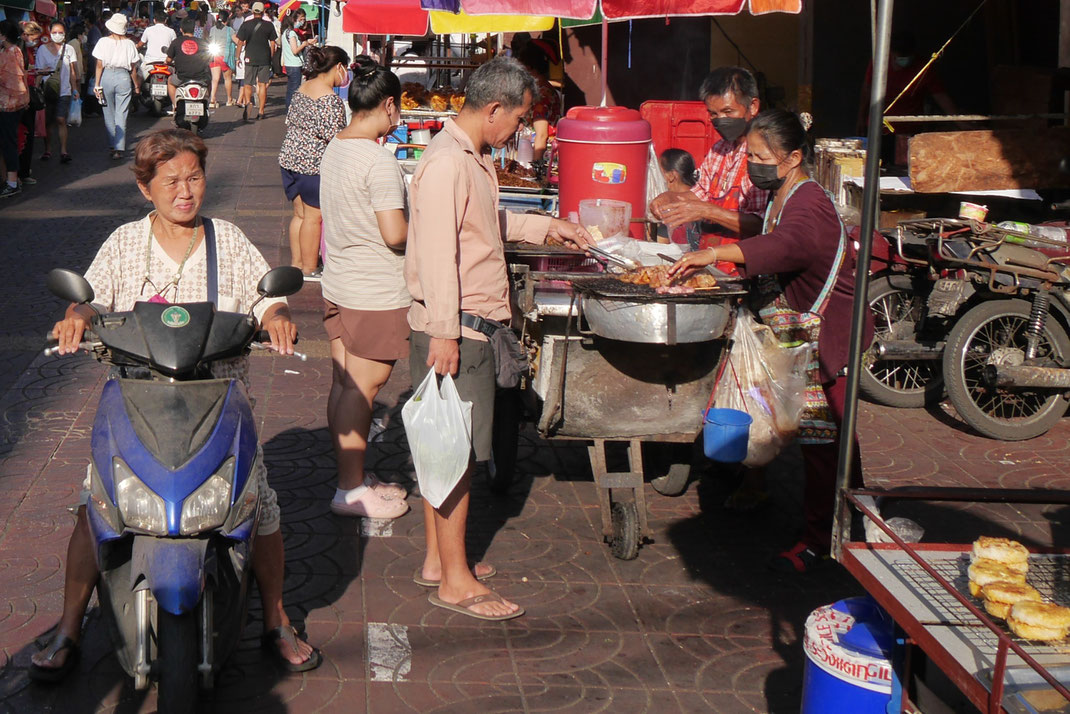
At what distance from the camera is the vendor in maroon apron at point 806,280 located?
15.2ft

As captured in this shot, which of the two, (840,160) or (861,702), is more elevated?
(840,160)

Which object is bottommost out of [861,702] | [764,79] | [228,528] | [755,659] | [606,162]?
[755,659]

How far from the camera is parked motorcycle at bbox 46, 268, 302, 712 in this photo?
3266 millimetres

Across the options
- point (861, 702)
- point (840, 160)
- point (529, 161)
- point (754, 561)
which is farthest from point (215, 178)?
point (861, 702)

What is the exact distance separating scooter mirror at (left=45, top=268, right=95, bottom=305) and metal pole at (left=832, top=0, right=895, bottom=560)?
7.26 ft

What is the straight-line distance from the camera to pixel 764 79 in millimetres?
11875

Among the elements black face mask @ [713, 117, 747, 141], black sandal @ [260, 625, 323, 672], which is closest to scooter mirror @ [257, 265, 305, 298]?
black sandal @ [260, 625, 323, 672]

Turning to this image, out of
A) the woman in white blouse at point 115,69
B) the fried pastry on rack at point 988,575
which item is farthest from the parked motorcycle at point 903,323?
the woman in white blouse at point 115,69

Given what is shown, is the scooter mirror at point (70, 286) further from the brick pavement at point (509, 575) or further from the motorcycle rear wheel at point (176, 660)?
the brick pavement at point (509, 575)

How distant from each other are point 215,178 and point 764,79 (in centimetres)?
757

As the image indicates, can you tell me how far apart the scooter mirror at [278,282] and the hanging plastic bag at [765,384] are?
2111 mm

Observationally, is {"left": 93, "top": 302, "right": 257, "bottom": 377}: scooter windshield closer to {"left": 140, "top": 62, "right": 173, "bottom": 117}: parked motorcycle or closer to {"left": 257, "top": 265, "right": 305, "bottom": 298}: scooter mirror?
{"left": 257, "top": 265, "right": 305, "bottom": 298}: scooter mirror

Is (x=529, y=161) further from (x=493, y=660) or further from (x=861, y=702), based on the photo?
(x=861, y=702)

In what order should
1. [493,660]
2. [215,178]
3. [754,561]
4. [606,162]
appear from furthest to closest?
1. [215,178]
2. [606,162]
3. [754,561]
4. [493,660]
